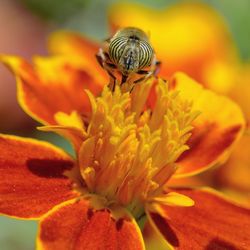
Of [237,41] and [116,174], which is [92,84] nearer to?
[116,174]

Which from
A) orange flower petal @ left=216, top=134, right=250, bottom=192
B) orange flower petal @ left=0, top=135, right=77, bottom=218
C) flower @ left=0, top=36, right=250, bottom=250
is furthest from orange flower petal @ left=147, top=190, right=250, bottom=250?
orange flower petal @ left=216, top=134, right=250, bottom=192

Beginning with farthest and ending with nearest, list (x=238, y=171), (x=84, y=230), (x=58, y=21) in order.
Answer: (x=58, y=21) → (x=238, y=171) → (x=84, y=230)

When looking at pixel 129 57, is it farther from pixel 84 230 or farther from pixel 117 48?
pixel 84 230

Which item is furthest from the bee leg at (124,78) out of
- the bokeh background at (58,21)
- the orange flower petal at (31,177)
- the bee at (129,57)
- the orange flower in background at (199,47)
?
the bokeh background at (58,21)

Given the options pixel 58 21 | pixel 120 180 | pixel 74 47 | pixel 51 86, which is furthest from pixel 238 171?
pixel 58 21

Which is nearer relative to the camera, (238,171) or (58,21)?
(238,171)

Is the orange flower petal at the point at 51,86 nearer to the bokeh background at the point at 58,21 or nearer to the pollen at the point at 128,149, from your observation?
the pollen at the point at 128,149

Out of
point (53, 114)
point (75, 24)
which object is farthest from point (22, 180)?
point (75, 24)

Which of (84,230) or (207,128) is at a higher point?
(207,128)
